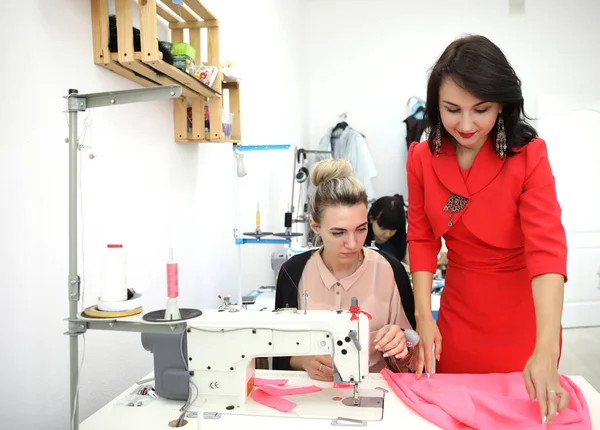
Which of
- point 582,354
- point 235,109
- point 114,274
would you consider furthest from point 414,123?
point 114,274

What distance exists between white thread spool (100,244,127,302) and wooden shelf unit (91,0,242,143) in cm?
60

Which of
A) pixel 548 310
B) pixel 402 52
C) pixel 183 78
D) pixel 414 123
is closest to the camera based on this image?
pixel 548 310

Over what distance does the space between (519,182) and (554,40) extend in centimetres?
434

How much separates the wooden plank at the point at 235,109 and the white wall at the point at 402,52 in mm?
2888

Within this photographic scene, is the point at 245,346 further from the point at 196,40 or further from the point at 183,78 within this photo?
the point at 196,40

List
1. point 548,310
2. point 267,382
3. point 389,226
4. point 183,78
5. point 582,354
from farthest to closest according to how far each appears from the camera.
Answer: point 582,354
point 389,226
point 183,78
point 267,382
point 548,310

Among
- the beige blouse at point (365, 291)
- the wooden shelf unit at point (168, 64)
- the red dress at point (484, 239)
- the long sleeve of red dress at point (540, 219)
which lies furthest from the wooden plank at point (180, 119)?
the long sleeve of red dress at point (540, 219)

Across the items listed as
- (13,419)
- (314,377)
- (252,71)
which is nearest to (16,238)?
(13,419)

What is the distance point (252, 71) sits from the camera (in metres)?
2.98

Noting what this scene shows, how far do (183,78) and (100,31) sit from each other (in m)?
0.31

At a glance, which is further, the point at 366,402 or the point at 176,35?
the point at 176,35

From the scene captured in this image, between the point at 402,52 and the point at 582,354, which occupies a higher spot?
the point at 402,52

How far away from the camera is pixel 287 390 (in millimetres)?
1279

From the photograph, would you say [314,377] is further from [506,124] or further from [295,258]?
[506,124]
